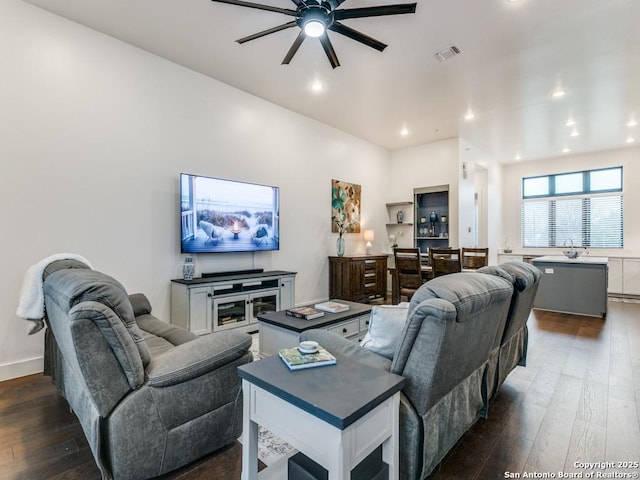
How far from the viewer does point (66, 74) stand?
117 inches

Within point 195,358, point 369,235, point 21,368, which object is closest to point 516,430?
point 195,358

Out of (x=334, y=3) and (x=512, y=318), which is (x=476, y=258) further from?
(x=334, y=3)

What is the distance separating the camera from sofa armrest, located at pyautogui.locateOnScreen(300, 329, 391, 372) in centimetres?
154

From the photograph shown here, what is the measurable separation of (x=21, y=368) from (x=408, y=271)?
4303 millimetres

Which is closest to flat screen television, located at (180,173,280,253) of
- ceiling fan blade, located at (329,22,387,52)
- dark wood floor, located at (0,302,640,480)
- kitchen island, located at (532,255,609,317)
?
dark wood floor, located at (0,302,640,480)

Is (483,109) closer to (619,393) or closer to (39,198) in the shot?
(619,393)

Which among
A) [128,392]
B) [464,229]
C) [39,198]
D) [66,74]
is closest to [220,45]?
[66,74]

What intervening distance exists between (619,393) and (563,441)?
1.06 meters

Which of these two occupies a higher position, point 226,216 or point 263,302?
point 226,216

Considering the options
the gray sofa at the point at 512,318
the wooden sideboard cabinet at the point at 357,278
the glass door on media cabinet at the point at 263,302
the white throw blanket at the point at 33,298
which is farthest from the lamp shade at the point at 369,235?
the white throw blanket at the point at 33,298

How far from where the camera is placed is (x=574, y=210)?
24.3 feet

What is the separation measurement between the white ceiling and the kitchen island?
2.33 m

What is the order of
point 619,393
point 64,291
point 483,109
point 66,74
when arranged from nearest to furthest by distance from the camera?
1. point 64,291
2. point 619,393
3. point 66,74
4. point 483,109

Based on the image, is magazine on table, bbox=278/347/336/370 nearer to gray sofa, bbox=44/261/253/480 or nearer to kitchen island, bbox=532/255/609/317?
gray sofa, bbox=44/261/253/480
